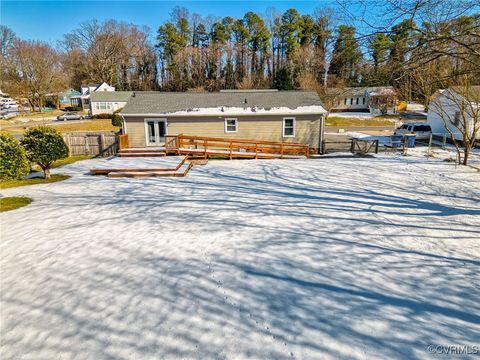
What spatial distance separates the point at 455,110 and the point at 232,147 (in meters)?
18.5

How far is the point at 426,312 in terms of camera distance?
400 cm

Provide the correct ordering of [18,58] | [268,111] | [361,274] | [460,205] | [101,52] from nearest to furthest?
[361,274]
[460,205]
[268,111]
[18,58]
[101,52]

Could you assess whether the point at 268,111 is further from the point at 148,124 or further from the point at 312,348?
the point at 312,348

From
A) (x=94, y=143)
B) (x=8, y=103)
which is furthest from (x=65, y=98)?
(x=94, y=143)

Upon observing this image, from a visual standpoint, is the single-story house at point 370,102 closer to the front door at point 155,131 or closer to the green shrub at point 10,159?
the front door at point 155,131

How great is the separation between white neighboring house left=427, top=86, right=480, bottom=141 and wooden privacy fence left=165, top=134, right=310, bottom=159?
7880 millimetres

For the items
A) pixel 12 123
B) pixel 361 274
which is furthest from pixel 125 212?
pixel 12 123

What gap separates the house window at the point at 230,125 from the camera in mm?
18375

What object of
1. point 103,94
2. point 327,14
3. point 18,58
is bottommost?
point 327,14

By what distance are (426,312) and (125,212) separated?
702cm

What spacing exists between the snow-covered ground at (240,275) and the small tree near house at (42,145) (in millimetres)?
1953

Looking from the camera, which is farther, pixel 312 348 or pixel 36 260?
pixel 36 260

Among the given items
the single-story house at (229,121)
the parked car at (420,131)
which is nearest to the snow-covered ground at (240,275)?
the single-story house at (229,121)

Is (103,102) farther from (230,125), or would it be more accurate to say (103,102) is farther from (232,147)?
(232,147)
